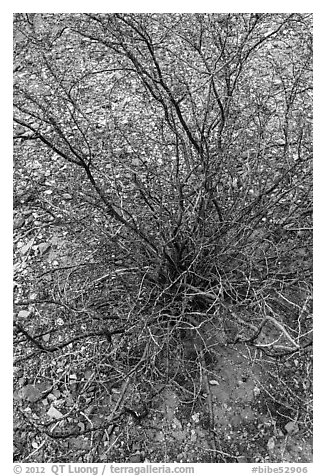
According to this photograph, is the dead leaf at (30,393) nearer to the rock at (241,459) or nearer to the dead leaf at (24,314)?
the dead leaf at (24,314)

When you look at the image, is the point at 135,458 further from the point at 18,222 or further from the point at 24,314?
the point at 18,222

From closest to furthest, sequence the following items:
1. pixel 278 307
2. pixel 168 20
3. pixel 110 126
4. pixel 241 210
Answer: pixel 241 210 → pixel 278 307 → pixel 110 126 → pixel 168 20

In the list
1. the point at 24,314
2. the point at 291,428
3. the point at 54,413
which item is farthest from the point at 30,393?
the point at 291,428

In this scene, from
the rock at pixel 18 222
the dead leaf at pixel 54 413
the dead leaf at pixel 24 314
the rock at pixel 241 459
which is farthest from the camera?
the rock at pixel 18 222

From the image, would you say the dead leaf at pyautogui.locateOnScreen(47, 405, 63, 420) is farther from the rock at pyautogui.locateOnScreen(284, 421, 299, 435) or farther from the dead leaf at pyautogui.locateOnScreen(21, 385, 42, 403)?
the rock at pyautogui.locateOnScreen(284, 421, 299, 435)

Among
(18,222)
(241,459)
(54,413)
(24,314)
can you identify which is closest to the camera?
(241,459)

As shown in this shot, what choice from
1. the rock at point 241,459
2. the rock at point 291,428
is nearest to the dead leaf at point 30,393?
the rock at point 241,459

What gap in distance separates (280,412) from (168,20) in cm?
248

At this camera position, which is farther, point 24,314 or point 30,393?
point 24,314

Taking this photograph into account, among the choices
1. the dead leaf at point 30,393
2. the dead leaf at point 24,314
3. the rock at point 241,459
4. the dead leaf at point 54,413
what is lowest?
the rock at point 241,459

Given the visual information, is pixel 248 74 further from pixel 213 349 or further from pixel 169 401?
pixel 169 401

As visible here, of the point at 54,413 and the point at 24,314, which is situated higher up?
the point at 24,314

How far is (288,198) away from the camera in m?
2.42

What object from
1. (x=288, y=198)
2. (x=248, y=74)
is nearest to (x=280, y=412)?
(x=288, y=198)
